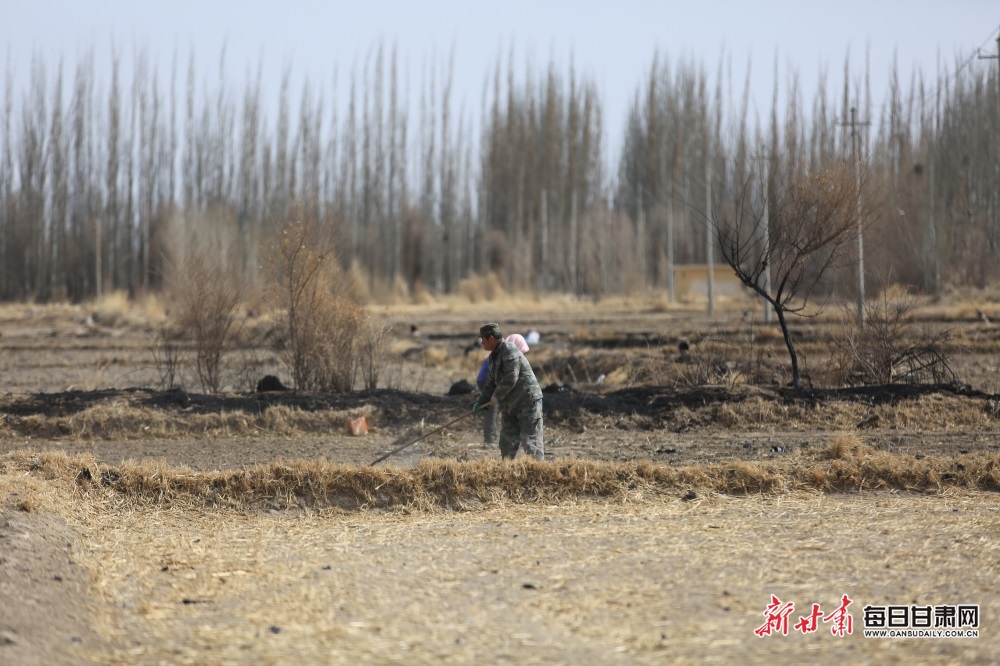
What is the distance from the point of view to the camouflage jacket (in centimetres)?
1016

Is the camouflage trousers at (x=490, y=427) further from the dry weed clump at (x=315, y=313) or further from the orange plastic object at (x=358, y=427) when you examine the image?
the dry weed clump at (x=315, y=313)

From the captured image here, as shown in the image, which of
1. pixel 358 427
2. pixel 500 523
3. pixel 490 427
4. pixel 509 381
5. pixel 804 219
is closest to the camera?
pixel 500 523

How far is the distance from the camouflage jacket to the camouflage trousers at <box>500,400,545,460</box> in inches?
3.8

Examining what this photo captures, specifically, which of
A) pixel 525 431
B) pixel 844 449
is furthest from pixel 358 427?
pixel 844 449

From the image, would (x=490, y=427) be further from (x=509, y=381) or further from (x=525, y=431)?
(x=509, y=381)

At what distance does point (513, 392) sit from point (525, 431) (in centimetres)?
43

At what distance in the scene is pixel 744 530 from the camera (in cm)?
827

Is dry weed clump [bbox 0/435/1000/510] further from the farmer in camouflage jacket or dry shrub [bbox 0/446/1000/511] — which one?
the farmer in camouflage jacket

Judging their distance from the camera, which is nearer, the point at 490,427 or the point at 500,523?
the point at 500,523

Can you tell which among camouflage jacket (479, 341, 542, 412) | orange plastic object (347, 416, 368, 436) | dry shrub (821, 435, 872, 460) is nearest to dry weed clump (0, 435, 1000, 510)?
dry shrub (821, 435, 872, 460)

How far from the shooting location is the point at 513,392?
10375 millimetres

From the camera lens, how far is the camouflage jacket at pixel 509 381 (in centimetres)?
1016

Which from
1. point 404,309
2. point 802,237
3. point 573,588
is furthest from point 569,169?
point 573,588

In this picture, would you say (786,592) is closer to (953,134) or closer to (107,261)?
(953,134)
